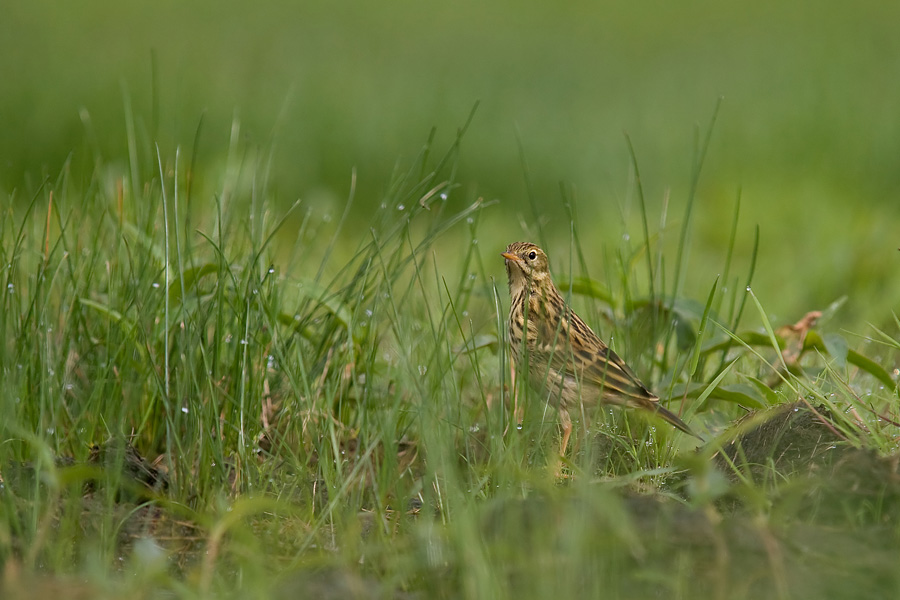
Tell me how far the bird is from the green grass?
0.11 meters

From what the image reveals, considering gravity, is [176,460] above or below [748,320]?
above

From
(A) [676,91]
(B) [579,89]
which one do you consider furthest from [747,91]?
(B) [579,89]

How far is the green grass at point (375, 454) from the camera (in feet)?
7.68

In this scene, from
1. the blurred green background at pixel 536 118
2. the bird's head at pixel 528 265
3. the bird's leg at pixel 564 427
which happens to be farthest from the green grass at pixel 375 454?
the blurred green background at pixel 536 118

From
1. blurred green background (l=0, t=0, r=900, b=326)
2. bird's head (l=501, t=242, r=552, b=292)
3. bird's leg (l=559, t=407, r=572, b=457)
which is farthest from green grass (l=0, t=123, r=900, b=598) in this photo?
blurred green background (l=0, t=0, r=900, b=326)

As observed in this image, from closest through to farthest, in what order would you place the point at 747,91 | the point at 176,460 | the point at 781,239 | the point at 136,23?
1. the point at 176,460
2. the point at 781,239
3. the point at 747,91
4. the point at 136,23

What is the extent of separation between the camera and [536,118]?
10.7 meters

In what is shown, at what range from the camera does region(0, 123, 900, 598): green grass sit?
7.68ft

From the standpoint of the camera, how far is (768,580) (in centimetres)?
230

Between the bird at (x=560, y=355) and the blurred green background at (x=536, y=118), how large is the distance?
0.51 metres

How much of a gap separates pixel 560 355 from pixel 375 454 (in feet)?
3.58

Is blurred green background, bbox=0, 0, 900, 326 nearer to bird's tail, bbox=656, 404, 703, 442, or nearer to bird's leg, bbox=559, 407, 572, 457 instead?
bird's leg, bbox=559, 407, 572, 457

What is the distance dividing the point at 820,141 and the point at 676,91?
2.72 metres

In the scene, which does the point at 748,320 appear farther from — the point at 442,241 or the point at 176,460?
the point at 176,460
